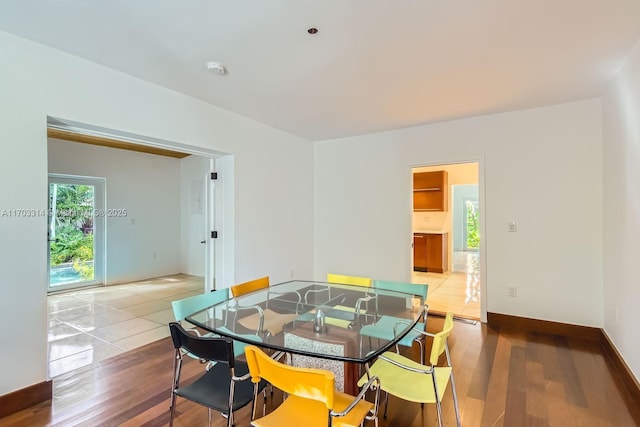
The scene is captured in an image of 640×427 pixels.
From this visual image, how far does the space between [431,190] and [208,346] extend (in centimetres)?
648

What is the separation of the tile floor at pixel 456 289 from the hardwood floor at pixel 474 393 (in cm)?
116

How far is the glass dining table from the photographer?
170 centimetres

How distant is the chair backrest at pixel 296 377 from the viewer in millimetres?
1223

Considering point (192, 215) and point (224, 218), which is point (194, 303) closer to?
point (224, 218)

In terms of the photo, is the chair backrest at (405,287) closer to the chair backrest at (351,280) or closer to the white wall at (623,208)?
the chair backrest at (351,280)

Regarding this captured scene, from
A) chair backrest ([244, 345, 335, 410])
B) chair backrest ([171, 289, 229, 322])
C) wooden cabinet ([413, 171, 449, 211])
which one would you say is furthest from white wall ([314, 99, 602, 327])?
chair backrest ([244, 345, 335, 410])

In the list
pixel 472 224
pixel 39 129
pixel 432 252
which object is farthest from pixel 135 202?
pixel 472 224

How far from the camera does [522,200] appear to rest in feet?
12.0

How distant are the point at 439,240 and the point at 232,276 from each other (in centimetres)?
470

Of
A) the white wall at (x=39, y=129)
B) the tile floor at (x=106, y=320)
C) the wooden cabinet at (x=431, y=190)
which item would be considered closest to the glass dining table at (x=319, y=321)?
the white wall at (x=39, y=129)

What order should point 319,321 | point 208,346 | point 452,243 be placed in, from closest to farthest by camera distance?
point 208,346 → point 319,321 → point 452,243

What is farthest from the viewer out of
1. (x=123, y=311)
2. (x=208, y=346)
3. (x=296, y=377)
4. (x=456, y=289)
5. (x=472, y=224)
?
(x=472, y=224)

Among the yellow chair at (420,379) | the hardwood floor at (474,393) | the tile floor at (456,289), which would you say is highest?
the yellow chair at (420,379)

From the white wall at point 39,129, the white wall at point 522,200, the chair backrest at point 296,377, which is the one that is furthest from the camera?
the white wall at point 522,200
